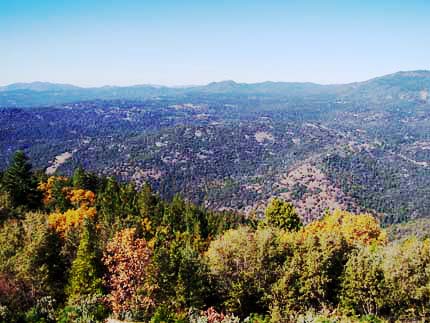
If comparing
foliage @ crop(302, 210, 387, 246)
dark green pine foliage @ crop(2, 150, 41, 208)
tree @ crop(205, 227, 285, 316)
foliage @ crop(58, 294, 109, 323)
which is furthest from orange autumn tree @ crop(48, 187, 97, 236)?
foliage @ crop(302, 210, 387, 246)

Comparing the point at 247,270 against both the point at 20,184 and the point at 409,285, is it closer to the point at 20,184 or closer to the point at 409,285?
the point at 409,285

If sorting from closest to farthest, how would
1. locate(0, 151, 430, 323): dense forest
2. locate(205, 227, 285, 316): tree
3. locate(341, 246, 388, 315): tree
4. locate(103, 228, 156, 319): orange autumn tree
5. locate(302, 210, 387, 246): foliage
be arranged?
locate(103, 228, 156, 319): orange autumn tree < locate(0, 151, 430, 323): dense forest < locate(341, 246, 388, 315): tree < locate(205, 227, 285, 316): tree < locate(302, 210, 387, 246): foliage

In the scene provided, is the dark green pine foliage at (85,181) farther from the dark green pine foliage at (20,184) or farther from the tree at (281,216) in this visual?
the tree at (281,216)

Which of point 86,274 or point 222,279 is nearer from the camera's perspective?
point 86,274

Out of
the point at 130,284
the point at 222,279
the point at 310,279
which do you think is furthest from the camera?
the point at 222,279

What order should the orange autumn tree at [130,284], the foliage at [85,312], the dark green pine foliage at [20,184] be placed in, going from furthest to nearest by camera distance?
the dark green pine foliage at [20,184], the orange autumn tree at [130,284], the foliage at [85,312]

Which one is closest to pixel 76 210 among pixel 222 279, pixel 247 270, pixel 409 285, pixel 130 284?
pixel 222 279

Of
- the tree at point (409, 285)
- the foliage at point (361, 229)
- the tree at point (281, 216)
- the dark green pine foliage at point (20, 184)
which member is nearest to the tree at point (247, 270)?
the tree at point (409, 285)

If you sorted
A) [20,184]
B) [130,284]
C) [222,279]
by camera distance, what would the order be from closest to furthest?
[130,284]
[222,279]
[20,184]

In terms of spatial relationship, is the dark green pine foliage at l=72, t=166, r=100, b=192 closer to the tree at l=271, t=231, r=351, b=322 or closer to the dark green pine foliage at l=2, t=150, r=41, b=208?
the dark green pine foliage at l=2, t=150, r=41, b=208
